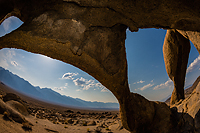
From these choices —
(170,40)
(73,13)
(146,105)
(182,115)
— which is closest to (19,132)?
(73,13)

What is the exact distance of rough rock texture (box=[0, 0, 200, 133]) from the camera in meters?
3.17

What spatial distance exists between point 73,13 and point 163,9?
129 inches

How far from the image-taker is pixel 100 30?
387cm

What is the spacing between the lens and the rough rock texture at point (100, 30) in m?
3.17

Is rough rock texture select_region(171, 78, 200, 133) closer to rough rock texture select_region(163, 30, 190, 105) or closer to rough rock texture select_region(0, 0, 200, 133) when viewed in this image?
rough rock texture select_region(0, 0, 200, 133)

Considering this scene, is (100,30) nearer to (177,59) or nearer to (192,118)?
(192,118)

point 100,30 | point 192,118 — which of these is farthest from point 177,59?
point 100,30

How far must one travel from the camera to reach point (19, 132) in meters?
4.38

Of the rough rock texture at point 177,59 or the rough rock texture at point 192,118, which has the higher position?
the rough rock texture at point 177,59

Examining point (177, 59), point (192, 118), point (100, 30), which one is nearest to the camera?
point (100, 30)

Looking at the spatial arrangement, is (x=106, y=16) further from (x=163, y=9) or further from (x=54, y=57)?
(x=54, y=57)

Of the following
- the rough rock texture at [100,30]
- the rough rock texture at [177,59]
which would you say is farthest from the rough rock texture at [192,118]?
the rough rock texture at [177,59]

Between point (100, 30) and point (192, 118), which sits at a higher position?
point (100, 30)

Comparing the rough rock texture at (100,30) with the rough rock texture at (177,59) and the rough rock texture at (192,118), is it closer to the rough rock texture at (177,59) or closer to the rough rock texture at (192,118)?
the rough rock texture at (192,118)
